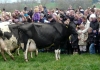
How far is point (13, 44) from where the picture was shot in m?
13.1

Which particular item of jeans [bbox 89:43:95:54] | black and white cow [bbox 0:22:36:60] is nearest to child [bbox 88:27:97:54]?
jeans [bbox 89:43:95:54]

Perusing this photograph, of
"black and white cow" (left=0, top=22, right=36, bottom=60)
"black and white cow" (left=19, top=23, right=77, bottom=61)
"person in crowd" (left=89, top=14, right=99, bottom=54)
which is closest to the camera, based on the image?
"black and white cow" (left=19, top=23, right=77, bottom=61)

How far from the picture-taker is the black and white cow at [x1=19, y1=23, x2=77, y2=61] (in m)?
12.4

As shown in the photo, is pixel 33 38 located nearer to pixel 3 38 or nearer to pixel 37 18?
pixel 3 38

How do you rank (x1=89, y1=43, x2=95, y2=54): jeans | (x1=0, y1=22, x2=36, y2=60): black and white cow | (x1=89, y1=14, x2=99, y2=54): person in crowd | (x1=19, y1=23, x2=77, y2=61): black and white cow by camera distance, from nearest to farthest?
(x1=19, y1=23, x2=77, y2=61): black and white cow < (x1=0, y1=22, x2=36, y2=60): black and white cow < (x1=89, y1=14, x2=99, y2=54): person in crowd < (x1=89, y1=43, x2=95, y2=54): jeans

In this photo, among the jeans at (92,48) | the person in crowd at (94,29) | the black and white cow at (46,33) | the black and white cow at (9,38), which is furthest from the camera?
the jeans at (92,48)

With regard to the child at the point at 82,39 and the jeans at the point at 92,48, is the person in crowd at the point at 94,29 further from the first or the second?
the child at the point at 82,39

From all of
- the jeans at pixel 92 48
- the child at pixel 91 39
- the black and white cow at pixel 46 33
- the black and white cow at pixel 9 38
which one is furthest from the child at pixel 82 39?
the black and white cow at pixel 9 38

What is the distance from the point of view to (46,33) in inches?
496

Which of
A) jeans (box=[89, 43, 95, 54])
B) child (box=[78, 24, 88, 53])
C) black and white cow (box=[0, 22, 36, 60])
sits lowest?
jeans (box=[89, 43, 95, 54])

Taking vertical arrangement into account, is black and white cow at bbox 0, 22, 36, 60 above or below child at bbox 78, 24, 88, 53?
above

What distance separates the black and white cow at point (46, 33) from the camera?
487 inches

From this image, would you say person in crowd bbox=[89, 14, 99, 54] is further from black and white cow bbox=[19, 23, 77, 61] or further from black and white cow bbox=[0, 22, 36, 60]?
black and white cow bbox=[0, 22, 36, 60]

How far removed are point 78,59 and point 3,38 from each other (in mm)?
3784
